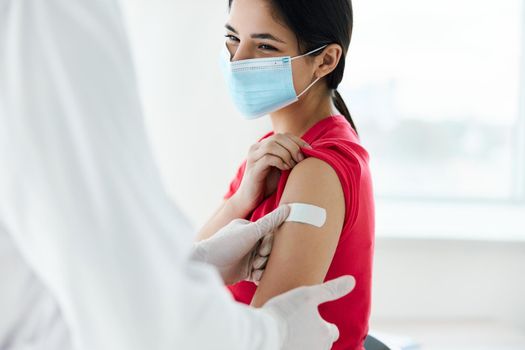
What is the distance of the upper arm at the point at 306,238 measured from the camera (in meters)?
1.33

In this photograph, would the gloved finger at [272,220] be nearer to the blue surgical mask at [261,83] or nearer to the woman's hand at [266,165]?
the woman's hand at [266,165]

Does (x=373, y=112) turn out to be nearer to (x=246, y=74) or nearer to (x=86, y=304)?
(x=246, y=74)

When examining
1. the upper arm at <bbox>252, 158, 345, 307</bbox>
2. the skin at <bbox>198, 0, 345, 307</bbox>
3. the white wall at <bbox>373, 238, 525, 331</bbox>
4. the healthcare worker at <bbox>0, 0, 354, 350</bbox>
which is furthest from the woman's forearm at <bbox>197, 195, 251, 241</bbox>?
the white wall at <bbox>373, 238, 525, 331</bbox>

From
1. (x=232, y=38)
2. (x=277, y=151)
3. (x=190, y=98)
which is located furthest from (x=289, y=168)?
(x=190, y=98)

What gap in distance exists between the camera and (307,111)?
5.65ft

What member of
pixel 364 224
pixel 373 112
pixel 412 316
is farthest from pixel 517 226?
pixel 364 224

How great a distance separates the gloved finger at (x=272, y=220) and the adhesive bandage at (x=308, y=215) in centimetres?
1

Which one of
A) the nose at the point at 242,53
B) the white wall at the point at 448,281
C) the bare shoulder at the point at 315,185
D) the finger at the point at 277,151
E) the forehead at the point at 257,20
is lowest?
the white wall at the point at 448,281

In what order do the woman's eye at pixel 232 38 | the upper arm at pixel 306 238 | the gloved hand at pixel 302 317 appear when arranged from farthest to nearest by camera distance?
the woman's eye at pixel 232 38, the upper arm at pixel 306 238, the gloved hand at pixel 302 317

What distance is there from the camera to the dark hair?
1.54m

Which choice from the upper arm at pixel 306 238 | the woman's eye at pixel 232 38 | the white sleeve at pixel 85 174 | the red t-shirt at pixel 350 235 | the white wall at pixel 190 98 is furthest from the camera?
the white wall at pixel 190 98

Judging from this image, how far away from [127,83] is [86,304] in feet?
0.90

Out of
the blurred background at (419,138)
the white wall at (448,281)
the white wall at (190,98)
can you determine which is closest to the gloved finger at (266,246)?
the blurred background at (419,138)

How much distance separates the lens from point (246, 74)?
64.4 inches
